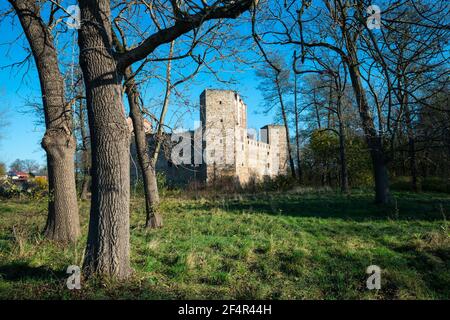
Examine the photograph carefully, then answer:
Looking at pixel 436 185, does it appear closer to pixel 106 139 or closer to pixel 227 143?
pixel 227 143

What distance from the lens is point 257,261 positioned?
511 centimetres

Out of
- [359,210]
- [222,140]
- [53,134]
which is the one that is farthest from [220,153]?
[53,134]

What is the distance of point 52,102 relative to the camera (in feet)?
21.1

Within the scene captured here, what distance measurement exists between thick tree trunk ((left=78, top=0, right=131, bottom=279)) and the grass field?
0.33m

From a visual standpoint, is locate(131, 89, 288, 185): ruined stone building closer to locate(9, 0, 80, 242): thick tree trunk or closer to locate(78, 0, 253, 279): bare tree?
locate(9, 0, 80, 242): thick tree trunk

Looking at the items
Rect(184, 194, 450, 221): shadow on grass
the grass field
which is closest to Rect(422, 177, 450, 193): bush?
Rect(184, 194, 450, 221): shadow on grass

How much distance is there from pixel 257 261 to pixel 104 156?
2881 mm

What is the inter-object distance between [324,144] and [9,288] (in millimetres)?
20538

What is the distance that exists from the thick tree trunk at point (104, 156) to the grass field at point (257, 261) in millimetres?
328

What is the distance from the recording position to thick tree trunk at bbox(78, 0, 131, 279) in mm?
3949

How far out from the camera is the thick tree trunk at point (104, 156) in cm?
395

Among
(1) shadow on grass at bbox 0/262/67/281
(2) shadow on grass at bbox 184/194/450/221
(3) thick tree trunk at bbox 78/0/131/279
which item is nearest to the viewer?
(3) thick tree trunk at bbox 78/0/131/279

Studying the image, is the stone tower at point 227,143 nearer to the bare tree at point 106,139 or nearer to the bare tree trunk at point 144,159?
the bare tree trunk at point 144,159
